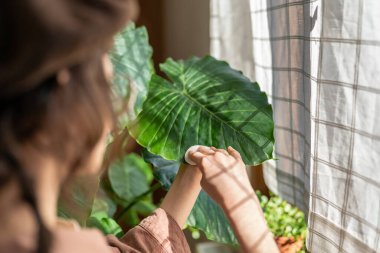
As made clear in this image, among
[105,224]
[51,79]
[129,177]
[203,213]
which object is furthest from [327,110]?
[129,177]

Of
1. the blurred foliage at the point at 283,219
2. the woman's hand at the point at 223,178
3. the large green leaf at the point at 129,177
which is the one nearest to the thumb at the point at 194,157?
the woman's hand at the point at 223,178

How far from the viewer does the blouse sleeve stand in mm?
886

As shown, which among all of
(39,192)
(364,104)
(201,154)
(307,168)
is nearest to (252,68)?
(307,168)

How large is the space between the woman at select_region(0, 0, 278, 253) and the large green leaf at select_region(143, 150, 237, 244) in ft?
1.93

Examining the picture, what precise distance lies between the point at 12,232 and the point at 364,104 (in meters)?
0.59

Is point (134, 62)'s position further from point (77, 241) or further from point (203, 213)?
point (77, 241)

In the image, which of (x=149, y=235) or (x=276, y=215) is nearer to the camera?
(x=149, y=235)

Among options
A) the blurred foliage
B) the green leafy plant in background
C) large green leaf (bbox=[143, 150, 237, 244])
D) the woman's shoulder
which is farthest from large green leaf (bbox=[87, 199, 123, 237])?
the woman's shoulder

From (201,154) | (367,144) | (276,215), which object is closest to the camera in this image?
(201,154)

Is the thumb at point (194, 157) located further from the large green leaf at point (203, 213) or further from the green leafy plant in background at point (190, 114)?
the large green leaf at point (203, 213)

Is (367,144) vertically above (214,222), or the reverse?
(367,144)

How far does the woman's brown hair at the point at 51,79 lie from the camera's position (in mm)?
473

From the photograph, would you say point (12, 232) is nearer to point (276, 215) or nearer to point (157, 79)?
point (157, 79)

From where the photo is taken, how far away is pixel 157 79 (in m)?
1.28
